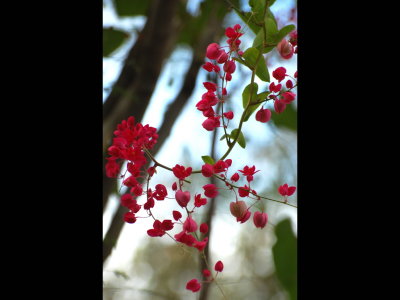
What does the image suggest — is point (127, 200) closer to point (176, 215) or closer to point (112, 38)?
point (176, 215)

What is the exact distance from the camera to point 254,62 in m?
→ 0.35

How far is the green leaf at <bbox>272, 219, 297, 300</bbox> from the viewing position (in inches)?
21.9

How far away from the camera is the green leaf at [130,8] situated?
0.75 metres

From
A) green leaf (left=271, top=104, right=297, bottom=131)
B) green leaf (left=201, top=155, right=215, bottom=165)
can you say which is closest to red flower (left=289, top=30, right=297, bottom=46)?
green leaf (left=201, top=155, right=215, bottom=165)

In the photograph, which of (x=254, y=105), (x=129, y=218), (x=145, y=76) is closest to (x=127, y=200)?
(x=129, y=218)

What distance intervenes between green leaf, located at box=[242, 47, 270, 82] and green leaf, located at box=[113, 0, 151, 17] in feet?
1.51

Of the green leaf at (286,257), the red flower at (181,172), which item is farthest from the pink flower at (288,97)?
the green leaf at (286,257)

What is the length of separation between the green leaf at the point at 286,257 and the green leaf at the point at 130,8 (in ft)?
1.42
